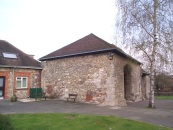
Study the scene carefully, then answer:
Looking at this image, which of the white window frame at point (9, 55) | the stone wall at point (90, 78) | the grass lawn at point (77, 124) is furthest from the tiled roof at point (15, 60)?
the grass lawn at point (77, 124)

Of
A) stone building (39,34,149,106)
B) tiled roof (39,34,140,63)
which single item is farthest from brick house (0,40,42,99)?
tiled roof (39,34,140,63)

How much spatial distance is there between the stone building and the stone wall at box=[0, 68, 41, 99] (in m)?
0.85

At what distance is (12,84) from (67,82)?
546cm

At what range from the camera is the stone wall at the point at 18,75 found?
1920cm

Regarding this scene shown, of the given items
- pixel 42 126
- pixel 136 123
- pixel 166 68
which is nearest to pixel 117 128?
pixel 136 123

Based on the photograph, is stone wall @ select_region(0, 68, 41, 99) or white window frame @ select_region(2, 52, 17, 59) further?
white window frame @ select_region(2, 52, 17, 59)

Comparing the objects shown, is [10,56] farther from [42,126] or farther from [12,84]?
[42,126]

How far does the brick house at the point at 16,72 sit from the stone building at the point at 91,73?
3.46 ft

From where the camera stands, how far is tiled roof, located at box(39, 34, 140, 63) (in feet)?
53.9

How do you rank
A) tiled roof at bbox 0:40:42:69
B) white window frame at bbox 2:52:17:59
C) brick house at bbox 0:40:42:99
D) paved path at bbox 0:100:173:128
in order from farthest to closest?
white window frame at bbox 2:52:17:59 → tiled roof at bbox 0:40:42:69 → brick house at bbox 0:40:42:99 → paved path at bbox 0:100:173:128

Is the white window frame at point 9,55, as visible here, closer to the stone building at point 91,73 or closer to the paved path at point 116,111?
the stone building at point 91,73

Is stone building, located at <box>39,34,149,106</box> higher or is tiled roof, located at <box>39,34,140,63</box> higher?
tiled roof, located at <box>39,34,140,63</box>

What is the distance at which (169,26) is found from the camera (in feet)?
46.5

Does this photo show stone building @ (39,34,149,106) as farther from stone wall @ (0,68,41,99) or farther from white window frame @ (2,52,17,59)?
white window frame @ (2,52,17,59)
